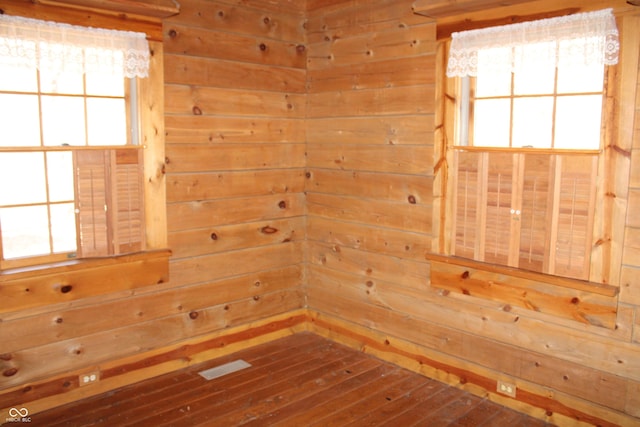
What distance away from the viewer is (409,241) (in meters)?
3.63

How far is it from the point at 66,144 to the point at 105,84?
413 mm

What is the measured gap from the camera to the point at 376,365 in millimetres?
3775

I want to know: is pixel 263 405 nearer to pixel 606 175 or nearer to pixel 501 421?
pixel 501 421

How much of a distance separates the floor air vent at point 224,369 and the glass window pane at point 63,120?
161 cm

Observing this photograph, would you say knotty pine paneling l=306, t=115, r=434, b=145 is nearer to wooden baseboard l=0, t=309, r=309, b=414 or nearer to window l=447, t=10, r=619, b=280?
window l=447, t=10, r=619, b=280

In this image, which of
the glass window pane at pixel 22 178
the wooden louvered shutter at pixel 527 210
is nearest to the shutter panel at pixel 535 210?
the wooden louvered shutter at pixel 527 210

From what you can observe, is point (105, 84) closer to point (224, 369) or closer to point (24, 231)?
point (24, 231)

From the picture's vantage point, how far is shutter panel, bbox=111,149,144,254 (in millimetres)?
3271

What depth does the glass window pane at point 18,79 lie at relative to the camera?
2.87 metres

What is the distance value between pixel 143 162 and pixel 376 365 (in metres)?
1.99

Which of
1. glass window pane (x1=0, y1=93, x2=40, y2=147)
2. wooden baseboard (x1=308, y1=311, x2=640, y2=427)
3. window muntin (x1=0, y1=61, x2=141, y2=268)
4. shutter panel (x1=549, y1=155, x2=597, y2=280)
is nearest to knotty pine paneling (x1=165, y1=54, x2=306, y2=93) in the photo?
window muntin (x1=0, y1=61, x2=141, y2=268)

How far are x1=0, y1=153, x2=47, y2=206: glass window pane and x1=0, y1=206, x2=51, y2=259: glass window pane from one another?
0.18ft

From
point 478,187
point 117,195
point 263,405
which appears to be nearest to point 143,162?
point 117,195

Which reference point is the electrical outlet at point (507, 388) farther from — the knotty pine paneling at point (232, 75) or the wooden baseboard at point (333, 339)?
the knotty pine paneling at point (232, 75)
